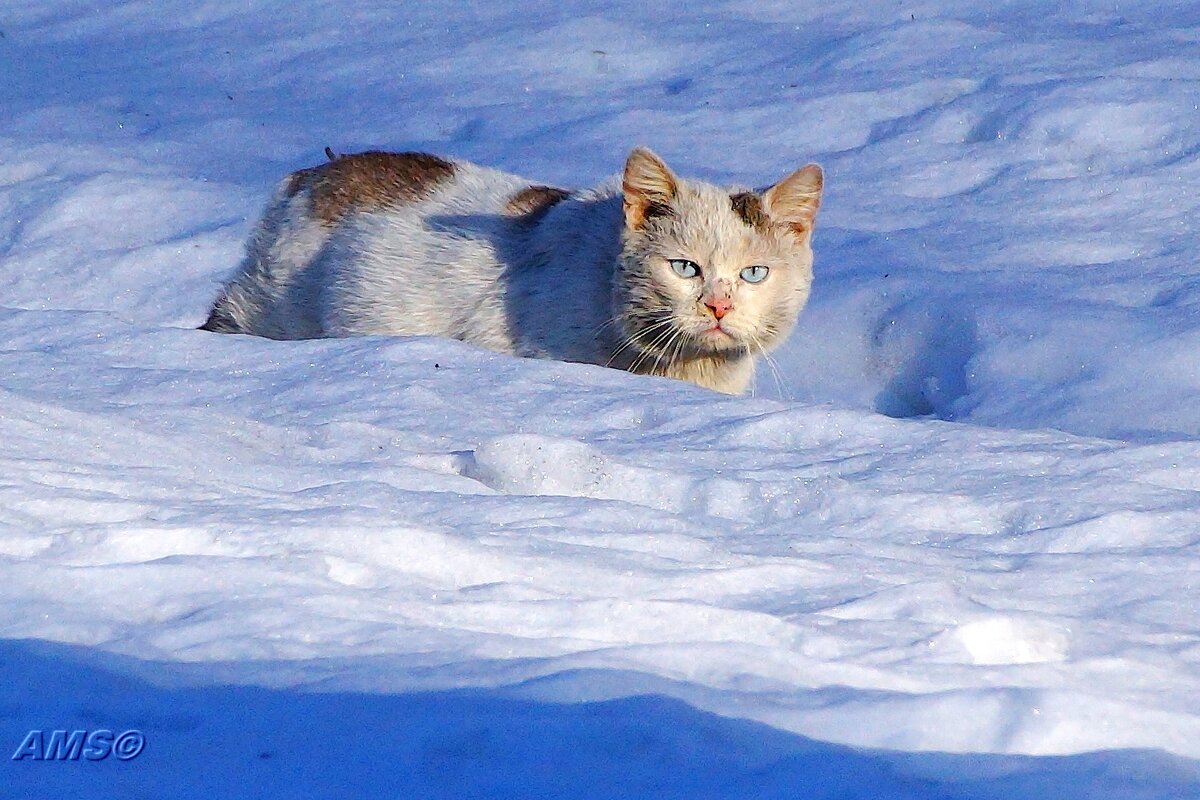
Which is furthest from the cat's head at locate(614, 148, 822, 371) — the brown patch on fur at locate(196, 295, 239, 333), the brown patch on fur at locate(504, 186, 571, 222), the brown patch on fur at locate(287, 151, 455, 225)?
the brown patch on fur at locate(196, 295, 239, 333)

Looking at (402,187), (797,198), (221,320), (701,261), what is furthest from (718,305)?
(221,320)

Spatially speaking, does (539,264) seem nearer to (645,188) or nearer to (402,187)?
(645,188)

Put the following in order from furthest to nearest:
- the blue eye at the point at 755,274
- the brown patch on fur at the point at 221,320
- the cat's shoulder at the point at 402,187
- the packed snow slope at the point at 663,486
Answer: the brown patch on fur at the point at 221,320 < the cat's shoulder at the point at 402,187 < the blue eye at the point at 755,274 < the packed snow slope at the point at 663,486

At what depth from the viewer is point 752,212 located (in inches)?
173

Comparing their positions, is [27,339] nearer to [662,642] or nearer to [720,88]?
[662,642]

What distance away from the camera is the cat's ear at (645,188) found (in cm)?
430

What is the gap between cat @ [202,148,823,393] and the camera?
4.32m

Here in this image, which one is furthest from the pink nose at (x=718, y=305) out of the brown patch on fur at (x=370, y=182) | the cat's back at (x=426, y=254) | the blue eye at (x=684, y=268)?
the brown patch on fur at (x=370, y=182)

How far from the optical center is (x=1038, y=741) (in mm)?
1839

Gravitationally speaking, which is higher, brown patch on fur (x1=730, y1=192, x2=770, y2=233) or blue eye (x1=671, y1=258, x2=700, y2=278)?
brown patch on fur (x1=730, y1=192, x2=770, y2=233)

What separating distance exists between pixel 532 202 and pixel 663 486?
195 centimetres

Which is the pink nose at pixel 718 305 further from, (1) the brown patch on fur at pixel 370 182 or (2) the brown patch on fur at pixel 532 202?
(1) the brown patch on fur at pixel 370 182

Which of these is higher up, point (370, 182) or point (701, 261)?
point (370, 182)

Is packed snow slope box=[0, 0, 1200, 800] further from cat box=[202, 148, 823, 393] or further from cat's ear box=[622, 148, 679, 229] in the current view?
cat's ear box=[622, 148, 679, 229]
